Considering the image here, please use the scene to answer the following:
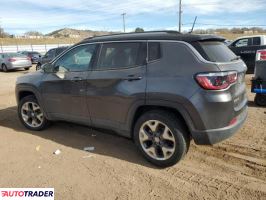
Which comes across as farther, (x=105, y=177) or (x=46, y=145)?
(x=46, y=145)

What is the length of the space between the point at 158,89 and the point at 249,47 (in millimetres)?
10496

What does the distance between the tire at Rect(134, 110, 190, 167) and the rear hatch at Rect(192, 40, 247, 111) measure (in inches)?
32.4

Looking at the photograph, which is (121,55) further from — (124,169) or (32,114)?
(32,114)

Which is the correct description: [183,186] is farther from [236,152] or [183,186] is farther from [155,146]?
[236,152]

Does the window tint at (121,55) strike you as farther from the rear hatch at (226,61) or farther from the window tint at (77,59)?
the rear hatch at (226,61)

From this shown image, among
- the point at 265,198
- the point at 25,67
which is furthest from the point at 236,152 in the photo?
the point at 25,67

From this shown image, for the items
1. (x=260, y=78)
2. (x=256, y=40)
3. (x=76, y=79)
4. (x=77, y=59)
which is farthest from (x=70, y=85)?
(x=256, y=40)

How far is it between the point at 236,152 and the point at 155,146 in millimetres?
1308

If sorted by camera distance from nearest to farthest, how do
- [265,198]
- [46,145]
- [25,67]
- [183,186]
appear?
[265,198] < [183,186] < [46,145] < [25,67]

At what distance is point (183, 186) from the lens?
151 inches

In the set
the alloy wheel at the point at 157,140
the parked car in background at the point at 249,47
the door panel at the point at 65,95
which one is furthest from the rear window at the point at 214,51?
the parked car in background at the point at 249,47

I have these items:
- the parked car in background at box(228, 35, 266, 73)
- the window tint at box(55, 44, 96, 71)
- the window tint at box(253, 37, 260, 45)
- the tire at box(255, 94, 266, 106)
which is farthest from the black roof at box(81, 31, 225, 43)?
the window tint at box(253, 37, 260, 45)

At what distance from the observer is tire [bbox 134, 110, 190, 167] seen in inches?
163

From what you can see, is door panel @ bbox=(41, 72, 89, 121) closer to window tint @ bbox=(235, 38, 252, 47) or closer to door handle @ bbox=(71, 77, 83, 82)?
door handle @ bbox=(71, 77, 83, 82)
